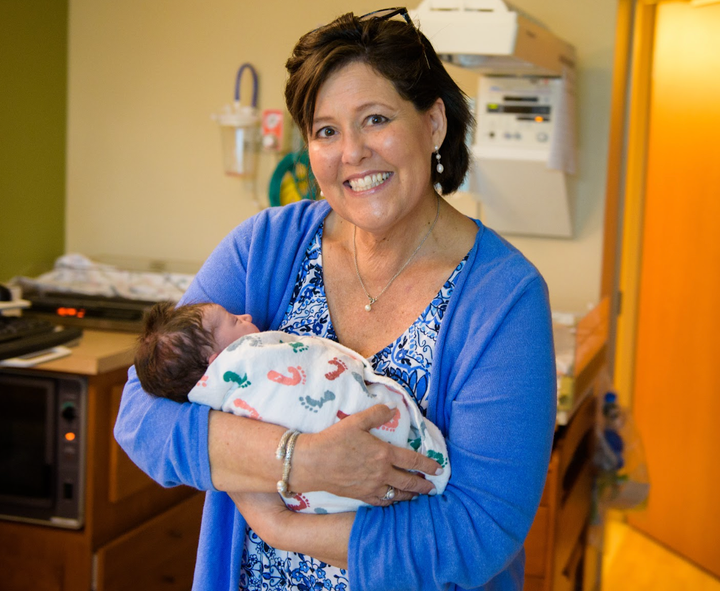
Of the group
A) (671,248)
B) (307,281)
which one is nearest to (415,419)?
(307,281)

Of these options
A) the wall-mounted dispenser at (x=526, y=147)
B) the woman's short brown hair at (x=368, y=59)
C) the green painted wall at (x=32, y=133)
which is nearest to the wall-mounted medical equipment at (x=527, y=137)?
the wall-mounted dispenser at (x=526, y=147)

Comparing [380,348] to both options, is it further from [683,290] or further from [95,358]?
[683,290]

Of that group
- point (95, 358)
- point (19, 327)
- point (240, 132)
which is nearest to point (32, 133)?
point (240, 132)

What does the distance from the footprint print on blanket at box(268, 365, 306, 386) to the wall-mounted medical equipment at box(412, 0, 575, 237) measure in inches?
51.9

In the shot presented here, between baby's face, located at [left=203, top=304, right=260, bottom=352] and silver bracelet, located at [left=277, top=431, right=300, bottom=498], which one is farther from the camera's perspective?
baby's face, located at [left=203, top=304, right=260, bottom=352]

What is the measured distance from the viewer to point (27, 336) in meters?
2.03

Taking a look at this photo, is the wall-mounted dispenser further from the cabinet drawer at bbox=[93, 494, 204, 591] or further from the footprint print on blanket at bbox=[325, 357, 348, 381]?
the footprint print on blanket at bbox=[325, 357, 348, 381]

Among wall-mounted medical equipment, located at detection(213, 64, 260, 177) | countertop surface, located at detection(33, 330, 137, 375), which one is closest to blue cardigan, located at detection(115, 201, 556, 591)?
countertop surface, located at detection(33, 330, 137, 375)

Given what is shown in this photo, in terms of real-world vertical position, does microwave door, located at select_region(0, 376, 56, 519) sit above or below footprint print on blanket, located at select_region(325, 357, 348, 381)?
below

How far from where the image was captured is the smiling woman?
1000mm

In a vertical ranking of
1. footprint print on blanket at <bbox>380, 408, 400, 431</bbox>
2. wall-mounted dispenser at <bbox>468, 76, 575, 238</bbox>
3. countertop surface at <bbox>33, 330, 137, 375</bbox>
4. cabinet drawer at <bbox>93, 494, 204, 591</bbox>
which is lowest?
cabinet drawer at <bbox>93, 494, 204, 591</bbox>

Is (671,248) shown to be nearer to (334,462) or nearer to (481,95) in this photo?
(481,95)

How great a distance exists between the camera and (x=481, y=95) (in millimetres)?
2516

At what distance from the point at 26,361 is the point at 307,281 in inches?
41.2
